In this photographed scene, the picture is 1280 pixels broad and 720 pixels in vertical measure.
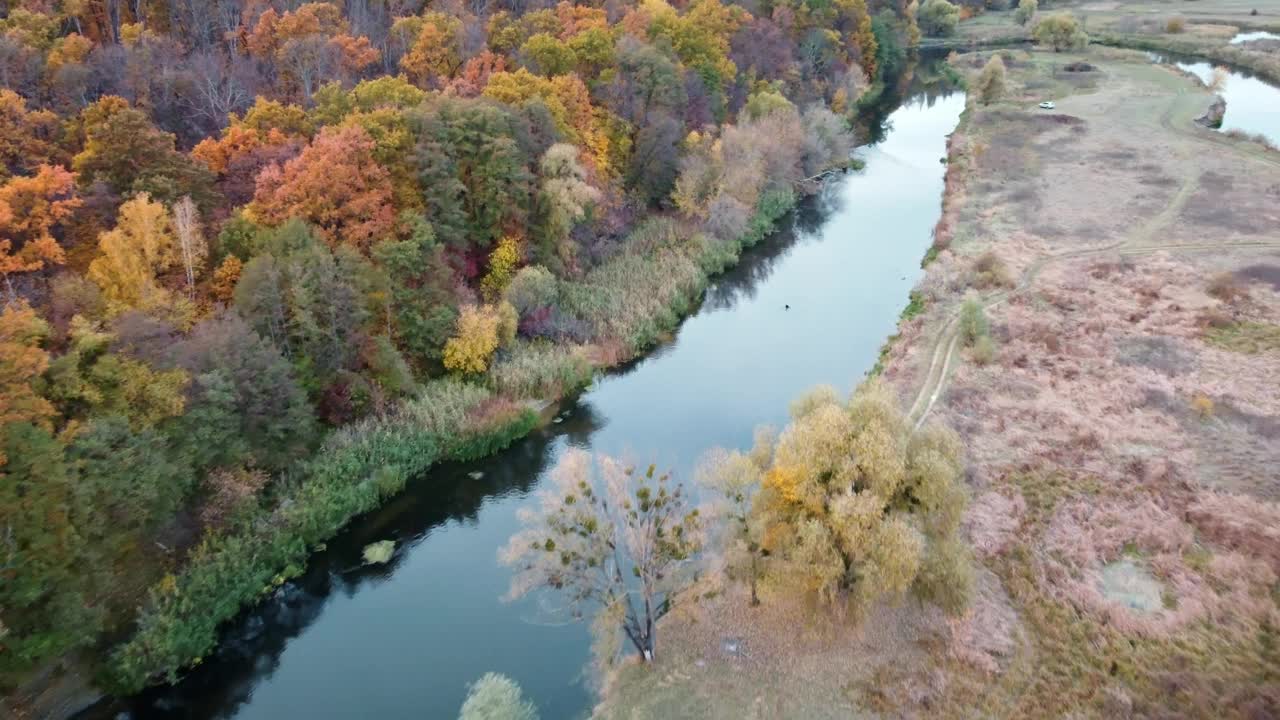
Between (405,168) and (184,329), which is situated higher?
(405,168)

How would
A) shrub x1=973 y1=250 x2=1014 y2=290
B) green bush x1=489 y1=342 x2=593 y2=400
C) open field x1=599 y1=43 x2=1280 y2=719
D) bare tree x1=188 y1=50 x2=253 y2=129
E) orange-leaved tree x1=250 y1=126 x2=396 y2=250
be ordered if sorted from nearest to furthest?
open field x1=599 y1=43 x2=1280 y2=719
orange-leaved tree x1=250 y1=126 x2=396 y2=250
green bush x1=489 y1=342 x2=593 y2=400
bare tree x1=188 y1=50 x2=253 y2=129
shrub x1=973 y1=250 x2=1014 y2=290

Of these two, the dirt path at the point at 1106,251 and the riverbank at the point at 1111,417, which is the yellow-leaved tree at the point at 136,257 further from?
the dirt path at the point at 1106,251

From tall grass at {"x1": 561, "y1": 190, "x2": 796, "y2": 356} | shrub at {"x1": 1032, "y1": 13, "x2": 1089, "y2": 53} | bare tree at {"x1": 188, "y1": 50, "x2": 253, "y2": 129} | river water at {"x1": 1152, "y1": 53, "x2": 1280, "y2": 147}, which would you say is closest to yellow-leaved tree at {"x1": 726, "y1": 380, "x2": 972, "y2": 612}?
tall grass at {"x1": 561, "y1": 190, "x2": 796, "y2": 356}

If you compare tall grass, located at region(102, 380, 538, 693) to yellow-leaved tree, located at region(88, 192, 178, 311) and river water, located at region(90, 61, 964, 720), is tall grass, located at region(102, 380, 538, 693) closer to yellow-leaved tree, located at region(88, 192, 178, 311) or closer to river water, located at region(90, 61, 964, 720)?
river water, located at region(90, 61, 964, 720)

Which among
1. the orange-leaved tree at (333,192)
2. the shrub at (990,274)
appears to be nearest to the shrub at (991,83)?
the shrub at (990,274)

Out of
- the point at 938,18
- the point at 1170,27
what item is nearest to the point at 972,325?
the point at 938,18

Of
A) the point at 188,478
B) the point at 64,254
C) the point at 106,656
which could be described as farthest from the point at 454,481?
the point at 64,254

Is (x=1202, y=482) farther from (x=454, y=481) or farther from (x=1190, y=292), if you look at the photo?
(x=454, y=481)
